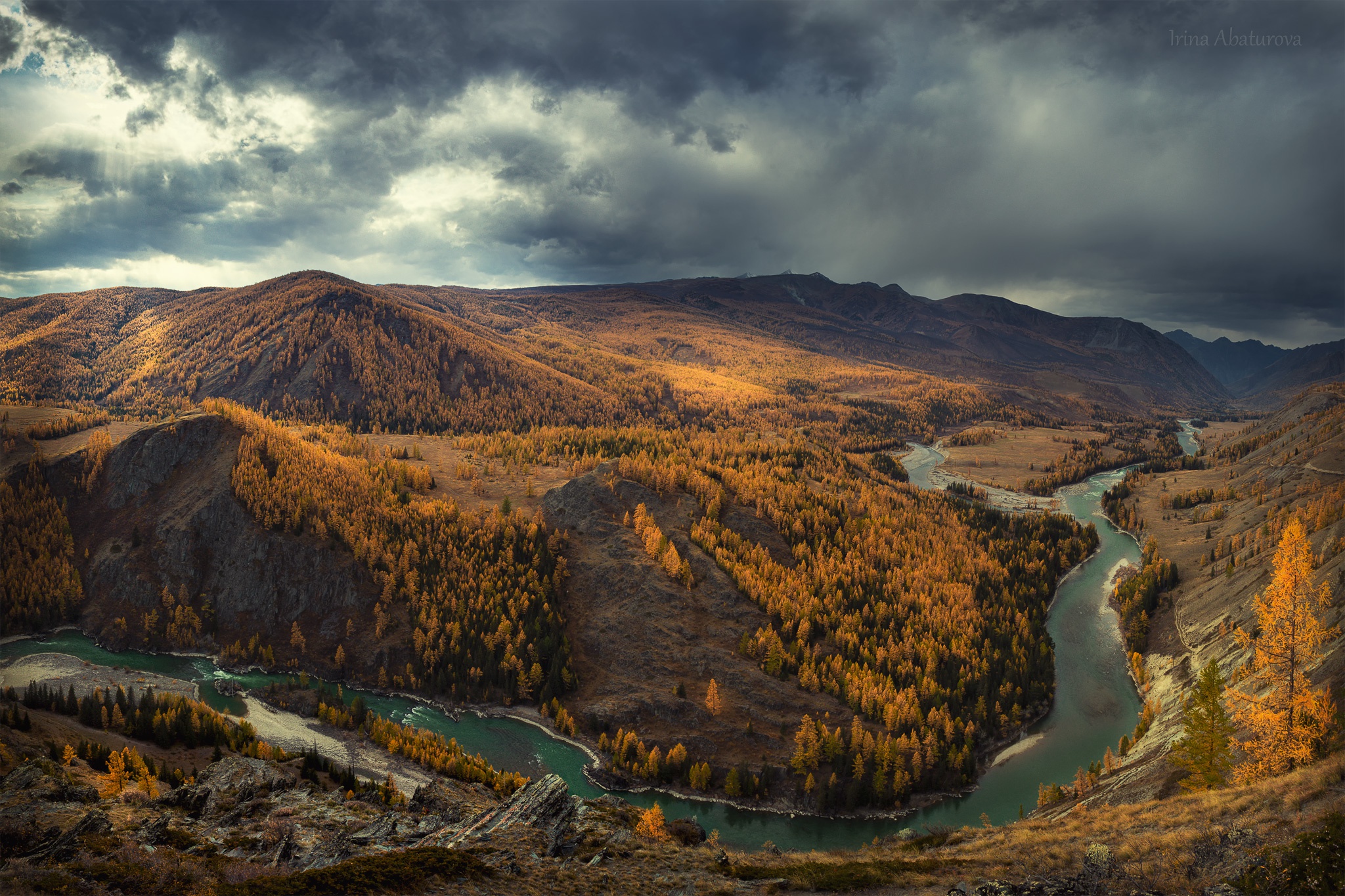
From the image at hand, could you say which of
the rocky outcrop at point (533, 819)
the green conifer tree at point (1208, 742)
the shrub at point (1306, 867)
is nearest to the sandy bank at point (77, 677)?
the rocky outcrop at point (533, 819)

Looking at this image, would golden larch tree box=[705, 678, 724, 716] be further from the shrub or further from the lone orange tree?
the shrub

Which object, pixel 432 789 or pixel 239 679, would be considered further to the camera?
pixel 239 679

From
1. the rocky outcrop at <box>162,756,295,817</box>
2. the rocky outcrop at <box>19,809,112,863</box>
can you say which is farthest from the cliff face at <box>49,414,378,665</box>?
the rocky outcrop at <box>19,809,112,863</box>

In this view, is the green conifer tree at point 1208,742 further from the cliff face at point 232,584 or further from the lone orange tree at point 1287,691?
the cliff face at point 232,584

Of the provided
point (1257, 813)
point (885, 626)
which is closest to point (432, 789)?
point (1257, 813)

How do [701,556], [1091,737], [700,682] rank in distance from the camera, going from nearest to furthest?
[1091,737], [700,682], [701,556]

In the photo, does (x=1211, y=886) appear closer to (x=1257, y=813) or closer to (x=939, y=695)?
(x=1257, y=813)
